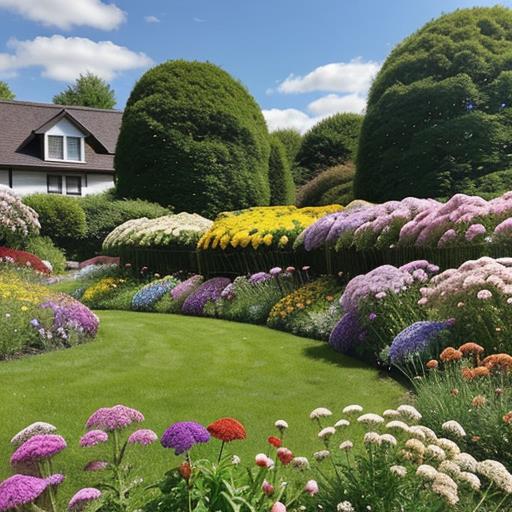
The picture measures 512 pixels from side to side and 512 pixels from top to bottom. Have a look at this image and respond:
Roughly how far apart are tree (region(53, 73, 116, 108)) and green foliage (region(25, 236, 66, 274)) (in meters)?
36.1

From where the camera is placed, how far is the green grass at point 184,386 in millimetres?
4996

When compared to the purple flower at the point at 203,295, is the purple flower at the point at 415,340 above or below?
above

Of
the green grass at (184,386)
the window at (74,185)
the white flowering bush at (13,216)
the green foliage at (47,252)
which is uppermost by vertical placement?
the window at (74,185)

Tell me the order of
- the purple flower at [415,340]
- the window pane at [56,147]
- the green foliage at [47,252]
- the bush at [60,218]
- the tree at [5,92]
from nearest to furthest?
the purple flower at [415,340], the green foliage at [47,252], the bush at [60,218], the window pane at [56,147], the tree at [5,92]

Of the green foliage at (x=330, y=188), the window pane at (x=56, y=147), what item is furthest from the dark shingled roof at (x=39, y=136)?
the green foliage at (x=330, y=188)

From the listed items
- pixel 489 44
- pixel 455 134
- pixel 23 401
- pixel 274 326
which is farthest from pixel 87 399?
pixel 489 44

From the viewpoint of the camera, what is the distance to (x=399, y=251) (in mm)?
8875

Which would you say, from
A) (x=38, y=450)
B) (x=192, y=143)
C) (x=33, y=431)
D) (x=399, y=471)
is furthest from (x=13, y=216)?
(x=399, y=471)

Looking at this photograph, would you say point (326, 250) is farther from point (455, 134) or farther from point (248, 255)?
point (455, 134)

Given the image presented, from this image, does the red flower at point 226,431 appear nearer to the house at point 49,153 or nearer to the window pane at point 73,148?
the house at point 49,153

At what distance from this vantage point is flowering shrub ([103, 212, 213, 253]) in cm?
1456

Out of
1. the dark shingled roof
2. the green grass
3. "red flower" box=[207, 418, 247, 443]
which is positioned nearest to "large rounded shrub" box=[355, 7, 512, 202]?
the green grass

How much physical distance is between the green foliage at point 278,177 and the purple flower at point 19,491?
23178 millimetres

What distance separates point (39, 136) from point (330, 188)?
20337 millimetres
